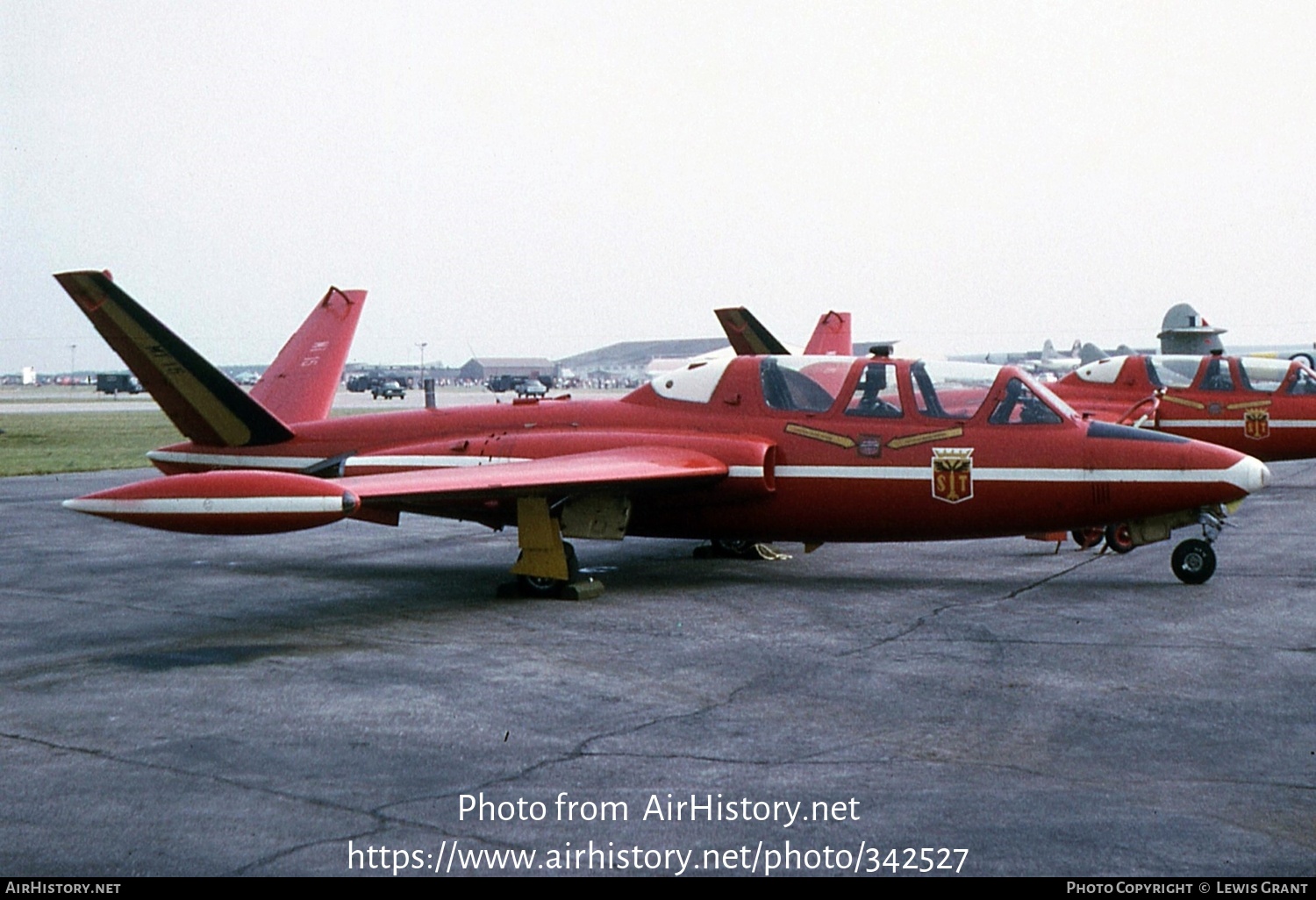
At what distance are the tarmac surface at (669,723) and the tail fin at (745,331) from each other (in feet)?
34.5

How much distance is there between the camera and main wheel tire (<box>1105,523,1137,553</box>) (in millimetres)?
13969

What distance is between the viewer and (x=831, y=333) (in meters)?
27.3

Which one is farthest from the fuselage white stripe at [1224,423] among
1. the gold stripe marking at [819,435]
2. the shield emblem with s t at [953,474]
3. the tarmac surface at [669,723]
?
the gold stripe marking at [819,435]

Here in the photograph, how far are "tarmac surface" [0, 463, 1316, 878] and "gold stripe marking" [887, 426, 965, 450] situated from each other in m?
1.31

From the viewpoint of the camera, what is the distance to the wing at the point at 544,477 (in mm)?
10578

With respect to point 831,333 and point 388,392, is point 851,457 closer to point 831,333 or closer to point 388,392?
point 831,333

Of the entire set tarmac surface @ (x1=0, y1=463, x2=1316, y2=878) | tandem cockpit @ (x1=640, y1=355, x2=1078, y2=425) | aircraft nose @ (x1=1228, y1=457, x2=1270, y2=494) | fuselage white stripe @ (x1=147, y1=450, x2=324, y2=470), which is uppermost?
tandem cockpit @ (x1=640, y1=355, x2=1078, y2=425)

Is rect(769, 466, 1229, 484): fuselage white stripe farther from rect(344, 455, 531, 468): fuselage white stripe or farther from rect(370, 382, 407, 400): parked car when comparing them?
rect(370, 382, 407, 400): parked car

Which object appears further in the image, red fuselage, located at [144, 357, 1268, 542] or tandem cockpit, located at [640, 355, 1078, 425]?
tandem cockpit, located at [640, 355, 1078, 425]

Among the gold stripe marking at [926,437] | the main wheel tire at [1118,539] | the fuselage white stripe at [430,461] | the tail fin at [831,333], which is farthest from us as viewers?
the tail fin at [831,333]

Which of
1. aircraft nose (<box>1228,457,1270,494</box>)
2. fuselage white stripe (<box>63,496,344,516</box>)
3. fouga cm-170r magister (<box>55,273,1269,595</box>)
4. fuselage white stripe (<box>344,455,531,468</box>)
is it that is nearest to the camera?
fuselage white stripe (<box>63,496,344,516</box>)

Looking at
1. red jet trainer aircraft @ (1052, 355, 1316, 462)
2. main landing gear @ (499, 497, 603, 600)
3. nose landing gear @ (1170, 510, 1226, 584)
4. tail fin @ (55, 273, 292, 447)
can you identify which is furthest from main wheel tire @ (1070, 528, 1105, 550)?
tail fin @ (55, 273, 292, 447)

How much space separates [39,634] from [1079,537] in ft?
33.1

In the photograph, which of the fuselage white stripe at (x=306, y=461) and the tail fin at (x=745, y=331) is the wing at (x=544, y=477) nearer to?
the fuselage white stripe at (x=306, y=461)
